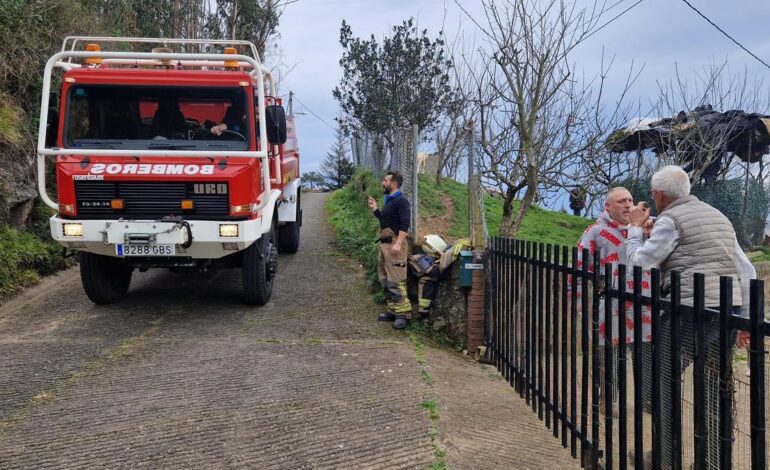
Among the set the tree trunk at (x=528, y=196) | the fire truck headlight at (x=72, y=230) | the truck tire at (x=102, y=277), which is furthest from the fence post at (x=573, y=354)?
the truck tire at (x=102, y=277)

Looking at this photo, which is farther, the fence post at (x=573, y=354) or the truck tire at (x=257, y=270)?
the truck tire at (x=257, y=270)

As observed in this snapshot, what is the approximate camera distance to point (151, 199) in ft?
19.9

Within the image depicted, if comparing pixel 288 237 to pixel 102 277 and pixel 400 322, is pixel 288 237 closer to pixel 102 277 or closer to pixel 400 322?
pixel 102 277

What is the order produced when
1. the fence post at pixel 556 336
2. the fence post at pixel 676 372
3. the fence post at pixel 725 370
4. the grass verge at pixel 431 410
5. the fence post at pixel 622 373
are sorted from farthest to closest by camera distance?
the fence post at pixel 556 336
the grass verge at pixel 431 410
the fence post at pixel 622 373
the fence post at pixel 676 372
the fence post at pixel 725 370

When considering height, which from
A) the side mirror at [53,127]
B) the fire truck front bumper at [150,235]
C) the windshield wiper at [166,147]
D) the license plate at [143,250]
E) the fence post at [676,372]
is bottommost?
the fence post at [676,372]

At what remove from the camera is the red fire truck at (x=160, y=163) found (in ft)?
19.7

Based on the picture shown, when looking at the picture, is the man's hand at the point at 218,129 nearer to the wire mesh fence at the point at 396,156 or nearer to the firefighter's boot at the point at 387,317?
the wire mesh fence at the point at 396,156

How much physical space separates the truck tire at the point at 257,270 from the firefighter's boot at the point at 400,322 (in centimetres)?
163

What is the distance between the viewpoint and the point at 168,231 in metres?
5.98

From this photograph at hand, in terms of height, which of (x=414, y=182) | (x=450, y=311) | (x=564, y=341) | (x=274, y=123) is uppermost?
(x=274, y=123)

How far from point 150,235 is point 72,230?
2.53 ft

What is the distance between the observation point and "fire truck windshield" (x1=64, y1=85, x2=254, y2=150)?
6406 mm

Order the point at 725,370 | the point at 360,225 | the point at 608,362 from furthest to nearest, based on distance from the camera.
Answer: the point at 360,225
the point at 608,362
the point at 725,370

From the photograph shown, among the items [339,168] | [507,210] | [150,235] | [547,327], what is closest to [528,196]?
[507,210]
